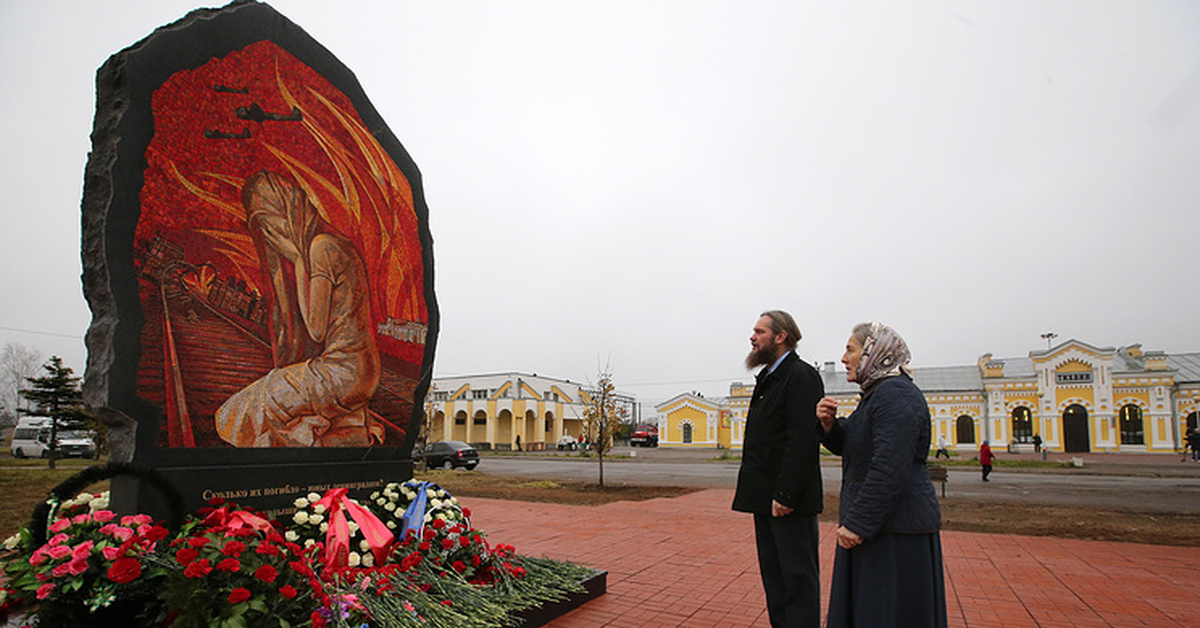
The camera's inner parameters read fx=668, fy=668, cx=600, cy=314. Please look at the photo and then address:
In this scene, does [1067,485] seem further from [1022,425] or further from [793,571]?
[1022,425]

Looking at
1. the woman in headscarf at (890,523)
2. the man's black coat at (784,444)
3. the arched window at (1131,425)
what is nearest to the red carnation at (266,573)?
the man's black coat at (784,444)

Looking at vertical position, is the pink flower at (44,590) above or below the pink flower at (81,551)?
below

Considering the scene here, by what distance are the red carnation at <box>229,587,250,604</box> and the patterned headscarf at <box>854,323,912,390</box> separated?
8.87 feet

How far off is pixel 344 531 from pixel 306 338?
1.21 meters

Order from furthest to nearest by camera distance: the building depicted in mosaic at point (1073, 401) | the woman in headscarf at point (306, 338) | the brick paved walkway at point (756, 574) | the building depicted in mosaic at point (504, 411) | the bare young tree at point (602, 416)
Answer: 1. the building depicted in mosaic at point (504, 411)
2. the building depicted in mosaic at point (1073, 401)
3. the bare young tree at point (602, 416)
4. the brick paved walkway at point (756, 574)
5. the woman in headscarf at point (306, 338)

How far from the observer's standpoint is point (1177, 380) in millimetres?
39656

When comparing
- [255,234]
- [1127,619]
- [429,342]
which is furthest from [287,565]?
[1127,619]

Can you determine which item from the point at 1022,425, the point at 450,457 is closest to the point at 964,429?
the point at 1022,425

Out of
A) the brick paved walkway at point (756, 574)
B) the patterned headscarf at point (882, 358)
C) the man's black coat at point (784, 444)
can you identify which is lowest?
the brick paved walkway at point (756, 574)

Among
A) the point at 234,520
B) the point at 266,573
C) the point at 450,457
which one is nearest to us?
the point at 266,573

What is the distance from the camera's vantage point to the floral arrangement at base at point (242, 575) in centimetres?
262

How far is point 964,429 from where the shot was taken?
142 feet

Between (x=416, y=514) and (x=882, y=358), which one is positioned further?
(x=416, y=514)

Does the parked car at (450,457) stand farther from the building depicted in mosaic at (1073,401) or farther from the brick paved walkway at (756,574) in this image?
the building depicted in mosaic at (1073,401)
